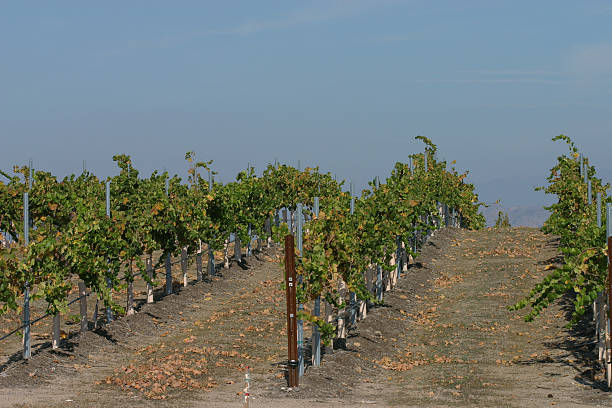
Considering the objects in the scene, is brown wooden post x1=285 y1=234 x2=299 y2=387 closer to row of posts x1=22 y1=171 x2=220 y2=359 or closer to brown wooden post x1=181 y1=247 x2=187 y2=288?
row of posts x1=22 y1=171 x2=220 y2=359

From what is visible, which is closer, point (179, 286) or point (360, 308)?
point (360, 308)

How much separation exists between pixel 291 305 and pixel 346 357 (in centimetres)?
412

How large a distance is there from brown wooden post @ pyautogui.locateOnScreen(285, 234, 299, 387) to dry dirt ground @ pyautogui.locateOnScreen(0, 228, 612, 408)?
1.93ft

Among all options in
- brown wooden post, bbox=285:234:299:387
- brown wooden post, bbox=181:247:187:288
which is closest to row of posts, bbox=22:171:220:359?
brown wooden post, bbox=181:247:187:288

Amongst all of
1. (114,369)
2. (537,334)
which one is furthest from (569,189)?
(114,369)

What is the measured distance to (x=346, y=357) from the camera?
22938 mm

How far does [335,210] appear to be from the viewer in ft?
75.2

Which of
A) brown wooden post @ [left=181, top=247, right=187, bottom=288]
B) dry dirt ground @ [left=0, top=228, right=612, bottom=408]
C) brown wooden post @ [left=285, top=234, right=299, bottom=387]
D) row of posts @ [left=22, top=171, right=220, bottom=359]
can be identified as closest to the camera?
dry dirt ground @ [left=0, top=228, right=612, bottom=408]

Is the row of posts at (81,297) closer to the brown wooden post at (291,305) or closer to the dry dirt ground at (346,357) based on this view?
the dry dirt ground at (346,357)

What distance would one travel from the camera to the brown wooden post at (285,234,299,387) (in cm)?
1945

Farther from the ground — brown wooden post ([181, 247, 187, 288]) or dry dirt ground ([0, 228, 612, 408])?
brown wooden post ([181, 247, 187, 288])

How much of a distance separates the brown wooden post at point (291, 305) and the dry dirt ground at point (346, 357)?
0.59 meters

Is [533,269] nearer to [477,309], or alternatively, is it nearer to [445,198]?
[477,309]

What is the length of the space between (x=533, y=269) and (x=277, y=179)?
17.6m
